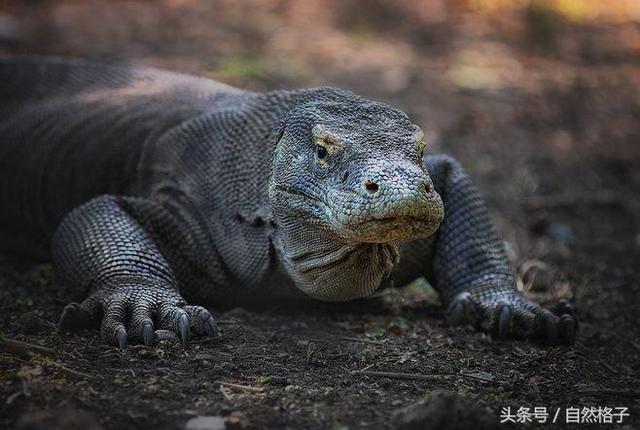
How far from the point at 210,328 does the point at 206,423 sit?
1126 millimetres

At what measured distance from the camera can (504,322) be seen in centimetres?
555

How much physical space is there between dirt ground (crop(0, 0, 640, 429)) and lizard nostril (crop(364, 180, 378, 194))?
93 cm

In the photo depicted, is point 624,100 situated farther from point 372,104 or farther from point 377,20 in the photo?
point 372,104

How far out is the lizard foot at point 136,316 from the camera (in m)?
4.80

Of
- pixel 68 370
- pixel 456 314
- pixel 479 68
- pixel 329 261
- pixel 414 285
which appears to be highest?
pixel 479 68

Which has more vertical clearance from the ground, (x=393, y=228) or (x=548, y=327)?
(x=393, y=228)

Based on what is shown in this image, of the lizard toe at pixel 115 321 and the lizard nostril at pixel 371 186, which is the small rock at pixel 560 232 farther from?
the lizard toe at pixel 115 321

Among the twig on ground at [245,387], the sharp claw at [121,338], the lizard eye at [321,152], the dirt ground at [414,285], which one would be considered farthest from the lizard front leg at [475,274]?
the sharp claw at [121,338]

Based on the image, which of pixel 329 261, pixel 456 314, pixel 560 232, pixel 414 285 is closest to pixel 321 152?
pixel 329 261

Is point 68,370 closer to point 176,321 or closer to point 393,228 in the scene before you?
point 176,321

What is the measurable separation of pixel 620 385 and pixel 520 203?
4.04m

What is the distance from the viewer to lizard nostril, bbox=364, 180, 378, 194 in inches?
170

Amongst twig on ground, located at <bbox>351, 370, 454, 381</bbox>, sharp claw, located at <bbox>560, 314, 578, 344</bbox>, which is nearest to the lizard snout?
twig on ground, located at <bbox>351, 370, 454, 381</bbox>

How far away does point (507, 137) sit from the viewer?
1060cm
